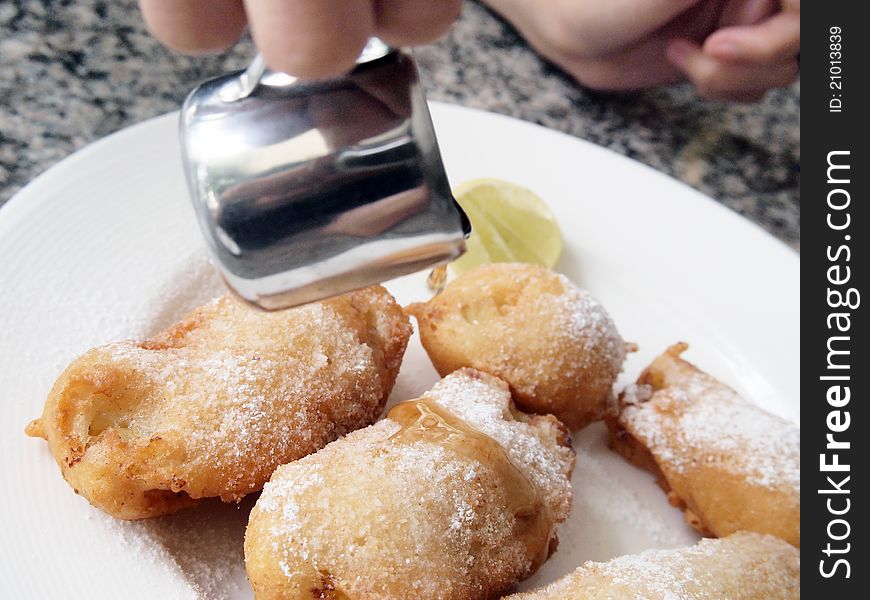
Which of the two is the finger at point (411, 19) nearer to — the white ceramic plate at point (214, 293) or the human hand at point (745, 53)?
the white ceramic plate at point (214, 293)

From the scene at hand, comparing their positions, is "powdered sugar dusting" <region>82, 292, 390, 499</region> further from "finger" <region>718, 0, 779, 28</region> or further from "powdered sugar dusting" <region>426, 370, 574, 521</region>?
"finger" <region>718, 0, 779, 28</region>

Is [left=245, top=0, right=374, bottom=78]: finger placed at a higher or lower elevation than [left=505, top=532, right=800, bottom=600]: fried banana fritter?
higher

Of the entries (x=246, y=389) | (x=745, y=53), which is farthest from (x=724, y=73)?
(x=246, y=389)

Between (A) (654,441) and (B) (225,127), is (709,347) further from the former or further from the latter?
(B) (225,127)

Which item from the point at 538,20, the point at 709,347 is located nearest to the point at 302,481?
the point at 709,347

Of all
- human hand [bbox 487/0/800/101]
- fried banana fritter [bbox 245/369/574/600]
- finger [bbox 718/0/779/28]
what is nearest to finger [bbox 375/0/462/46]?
fried banana fritter [bbox 245/369/574/600]

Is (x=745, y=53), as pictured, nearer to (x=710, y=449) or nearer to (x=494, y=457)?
(x=710, y=449)
